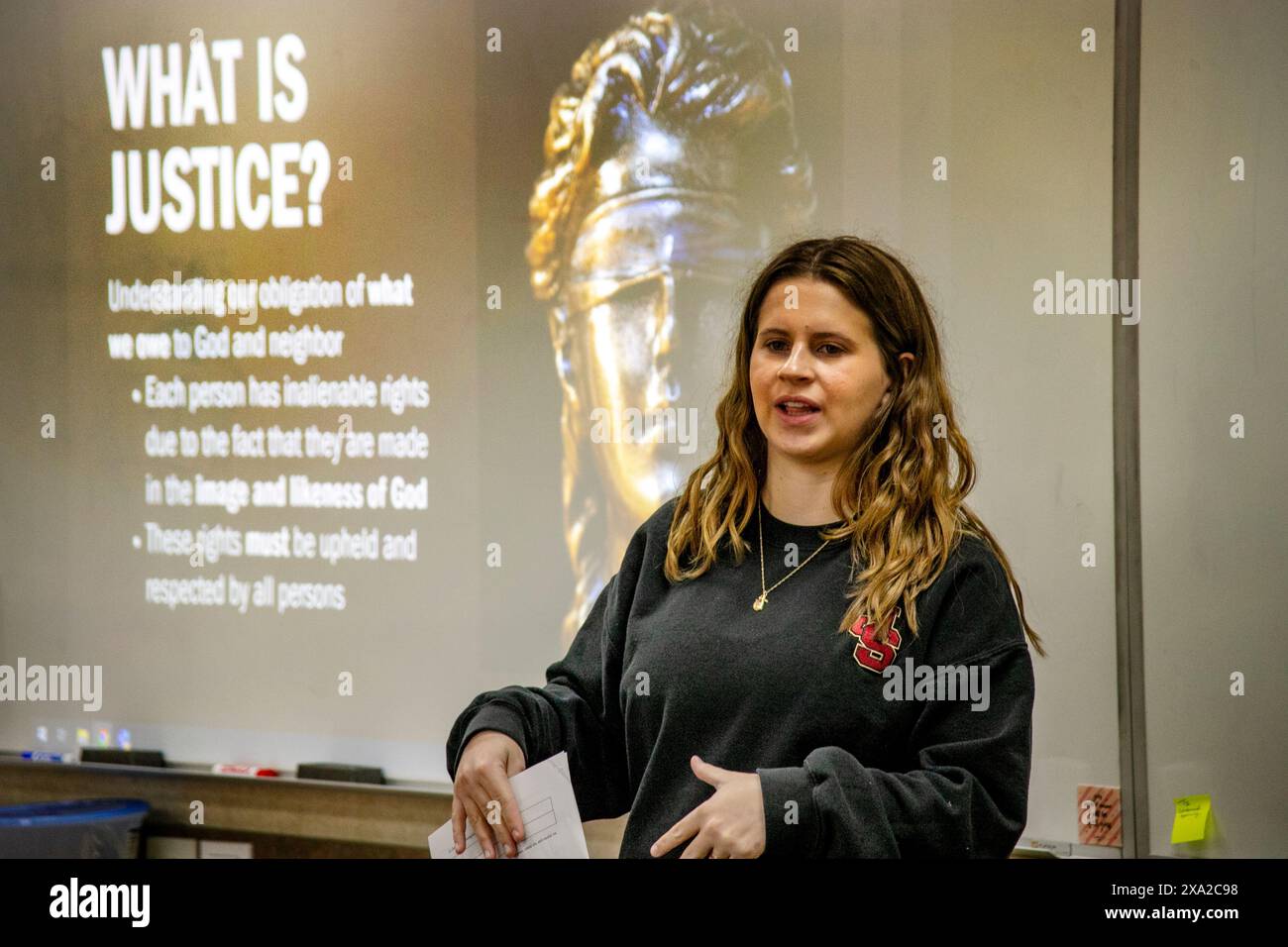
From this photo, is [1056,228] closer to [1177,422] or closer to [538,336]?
[1177,422]

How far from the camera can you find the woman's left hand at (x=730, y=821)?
123cm

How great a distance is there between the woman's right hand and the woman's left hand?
9.2 inches

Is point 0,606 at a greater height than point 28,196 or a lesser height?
lesser

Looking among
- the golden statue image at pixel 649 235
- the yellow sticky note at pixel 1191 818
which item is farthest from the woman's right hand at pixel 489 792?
the yellow sticky note at pixel 1191 818

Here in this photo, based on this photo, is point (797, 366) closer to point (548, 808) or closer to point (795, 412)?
point (795, 412)

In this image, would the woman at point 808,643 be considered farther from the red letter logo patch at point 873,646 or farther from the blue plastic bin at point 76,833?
the blue plastic bin at point 76,833

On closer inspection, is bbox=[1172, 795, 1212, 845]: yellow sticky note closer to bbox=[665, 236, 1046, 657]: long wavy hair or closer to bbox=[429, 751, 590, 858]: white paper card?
bbox=[665, 236, 1046, 657]: long wavy hair

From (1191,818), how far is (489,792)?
4.87ft

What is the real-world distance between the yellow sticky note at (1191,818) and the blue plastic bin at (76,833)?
2.26 metres

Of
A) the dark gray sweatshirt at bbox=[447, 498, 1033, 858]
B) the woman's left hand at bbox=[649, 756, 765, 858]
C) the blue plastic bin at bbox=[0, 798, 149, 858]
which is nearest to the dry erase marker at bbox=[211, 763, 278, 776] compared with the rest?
the blue plastic bin at bbox=[0, 798, 149, 858]

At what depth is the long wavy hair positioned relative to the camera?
1.32 m
